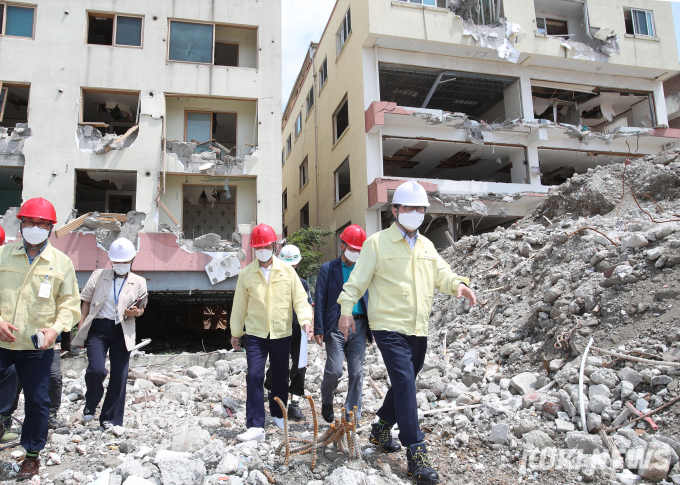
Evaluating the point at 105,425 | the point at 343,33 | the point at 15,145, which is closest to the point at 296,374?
the point at 105,425

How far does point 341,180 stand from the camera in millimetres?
20438

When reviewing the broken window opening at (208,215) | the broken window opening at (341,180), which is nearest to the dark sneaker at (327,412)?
the broken window opening at (208,215)

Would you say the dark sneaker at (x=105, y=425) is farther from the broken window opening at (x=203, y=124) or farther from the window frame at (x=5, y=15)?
the window frame at (x=5, y=15)

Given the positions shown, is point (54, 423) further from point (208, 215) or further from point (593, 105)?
point (593, 105)

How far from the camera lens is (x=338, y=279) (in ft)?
14.9

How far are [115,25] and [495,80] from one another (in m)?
13.6

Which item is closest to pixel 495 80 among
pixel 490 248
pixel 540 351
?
pixel 490 248

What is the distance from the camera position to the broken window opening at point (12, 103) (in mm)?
14203

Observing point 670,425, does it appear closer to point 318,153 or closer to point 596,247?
point 596,247

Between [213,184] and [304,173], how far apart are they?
33.6ft

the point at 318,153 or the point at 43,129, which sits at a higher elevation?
the point at 318,153

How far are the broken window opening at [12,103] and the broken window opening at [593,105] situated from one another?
18.4 metres

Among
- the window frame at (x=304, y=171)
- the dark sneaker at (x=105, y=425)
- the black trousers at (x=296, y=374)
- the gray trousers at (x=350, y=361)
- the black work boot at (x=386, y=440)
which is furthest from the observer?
the window frame at (x=304, y=171)

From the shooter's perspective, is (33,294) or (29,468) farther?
(33,294)
